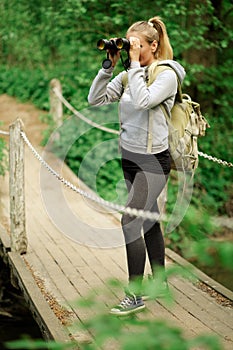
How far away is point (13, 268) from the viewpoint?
4848mm

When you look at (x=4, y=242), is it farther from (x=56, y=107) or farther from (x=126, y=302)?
(x=56, y=107)

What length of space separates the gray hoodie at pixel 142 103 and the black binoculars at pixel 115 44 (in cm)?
10

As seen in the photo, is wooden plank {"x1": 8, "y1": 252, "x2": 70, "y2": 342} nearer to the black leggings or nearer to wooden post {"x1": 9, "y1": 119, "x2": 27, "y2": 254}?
wooden post {"x1": 9, "y1": 119, "x2": 27, "y2": 254}

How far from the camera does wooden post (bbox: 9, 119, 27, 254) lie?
496 cm

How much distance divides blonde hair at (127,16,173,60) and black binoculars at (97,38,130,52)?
0.11 metres

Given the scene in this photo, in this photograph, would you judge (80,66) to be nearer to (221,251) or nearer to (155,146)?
(155,146)

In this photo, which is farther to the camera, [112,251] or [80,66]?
[80,66]

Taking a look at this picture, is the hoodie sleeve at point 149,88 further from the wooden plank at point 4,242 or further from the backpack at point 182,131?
the wooden plank at point 4,242

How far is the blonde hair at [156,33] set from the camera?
129 inches

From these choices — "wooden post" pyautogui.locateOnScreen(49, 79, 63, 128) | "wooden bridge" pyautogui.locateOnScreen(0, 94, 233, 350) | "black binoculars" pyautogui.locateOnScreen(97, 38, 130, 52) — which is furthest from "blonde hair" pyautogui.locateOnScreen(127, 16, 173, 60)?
"wooden post" pyautogui.locateOnScreen(49, 79, 63, 128)

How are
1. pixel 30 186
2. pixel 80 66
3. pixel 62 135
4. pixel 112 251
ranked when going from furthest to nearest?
pixel 80 66, pixel 62 135, pixel 30 186, pixel 112 251

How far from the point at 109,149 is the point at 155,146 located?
6034 mm

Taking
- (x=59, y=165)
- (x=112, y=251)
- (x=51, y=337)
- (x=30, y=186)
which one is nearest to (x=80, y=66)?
(x=59, y=165)

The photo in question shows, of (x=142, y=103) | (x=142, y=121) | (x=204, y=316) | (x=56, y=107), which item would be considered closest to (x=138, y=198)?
(x=142, y=121)
